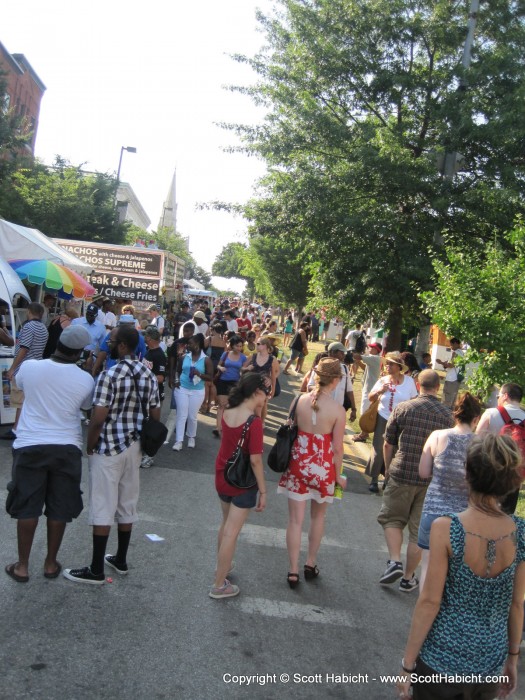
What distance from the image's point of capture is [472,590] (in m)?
2.65

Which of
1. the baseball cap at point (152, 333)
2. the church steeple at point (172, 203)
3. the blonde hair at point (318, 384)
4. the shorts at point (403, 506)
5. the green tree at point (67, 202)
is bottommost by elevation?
the shorts at point (403, 506)

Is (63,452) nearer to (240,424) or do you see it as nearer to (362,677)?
(240,424)

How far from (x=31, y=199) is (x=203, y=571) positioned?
26439 mm

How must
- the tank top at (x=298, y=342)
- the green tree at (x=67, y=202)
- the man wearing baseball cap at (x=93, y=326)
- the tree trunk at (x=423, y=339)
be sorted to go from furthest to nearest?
the green tree at (x=67, y=202) → the tank top at (x=298, y=342) → the tree trunk at (x=423, y=339) → the man wearing baseball cap at (x=93, y=326)

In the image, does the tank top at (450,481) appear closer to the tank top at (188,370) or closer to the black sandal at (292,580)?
the black sandal at (292,580)

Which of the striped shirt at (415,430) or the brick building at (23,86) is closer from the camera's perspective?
the striped shirt at (415,430)

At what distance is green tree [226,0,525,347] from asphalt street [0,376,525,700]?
8.79 meters

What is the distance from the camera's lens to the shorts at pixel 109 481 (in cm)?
489

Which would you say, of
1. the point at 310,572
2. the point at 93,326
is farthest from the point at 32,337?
the point at 310,572

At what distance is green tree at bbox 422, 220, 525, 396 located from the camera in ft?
28.9

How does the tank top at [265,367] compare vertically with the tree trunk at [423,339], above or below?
below

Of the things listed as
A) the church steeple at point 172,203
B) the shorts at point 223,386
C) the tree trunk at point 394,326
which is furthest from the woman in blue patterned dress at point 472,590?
the church steeple at point 172,203

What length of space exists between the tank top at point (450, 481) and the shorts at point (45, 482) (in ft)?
8.06

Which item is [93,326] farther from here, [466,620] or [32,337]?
[466,620]
